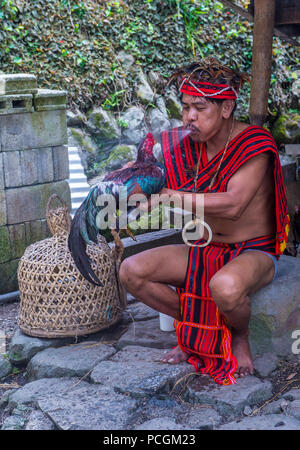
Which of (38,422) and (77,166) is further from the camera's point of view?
(77,166)

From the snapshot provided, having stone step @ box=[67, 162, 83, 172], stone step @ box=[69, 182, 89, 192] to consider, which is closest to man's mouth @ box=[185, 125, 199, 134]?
stone step @ box=[69, 182, 89, 192]

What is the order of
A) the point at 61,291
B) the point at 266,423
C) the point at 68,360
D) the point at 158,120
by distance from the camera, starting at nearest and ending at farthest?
the point at 266,423 < the point at 68,360 < the point at 61,291 < the point at 158,120

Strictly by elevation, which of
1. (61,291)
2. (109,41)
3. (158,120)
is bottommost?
(61,291)

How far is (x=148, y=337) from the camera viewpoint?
371 centimetres

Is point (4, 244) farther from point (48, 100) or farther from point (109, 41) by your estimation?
point (109, 41)

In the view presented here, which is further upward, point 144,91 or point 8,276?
point 144,91

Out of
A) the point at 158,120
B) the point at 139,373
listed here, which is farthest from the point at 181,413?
the point at 158,120

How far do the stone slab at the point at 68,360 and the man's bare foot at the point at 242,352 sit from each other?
0.83 metres

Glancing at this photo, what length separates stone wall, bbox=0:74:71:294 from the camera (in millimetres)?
4660

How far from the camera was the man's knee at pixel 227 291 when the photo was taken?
9.57ft

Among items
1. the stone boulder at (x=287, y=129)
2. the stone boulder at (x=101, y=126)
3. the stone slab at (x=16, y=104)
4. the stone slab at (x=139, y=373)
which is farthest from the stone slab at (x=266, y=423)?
the stone boulder at (x=287, y=129)

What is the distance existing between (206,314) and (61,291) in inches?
40.3

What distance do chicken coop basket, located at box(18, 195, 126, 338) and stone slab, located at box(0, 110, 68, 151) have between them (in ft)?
3.65

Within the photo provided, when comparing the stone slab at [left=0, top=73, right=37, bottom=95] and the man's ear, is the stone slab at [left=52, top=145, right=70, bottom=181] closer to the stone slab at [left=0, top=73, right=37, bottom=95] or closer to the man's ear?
the stone slab at [left=0, top=73, right=37, bottom=95]
